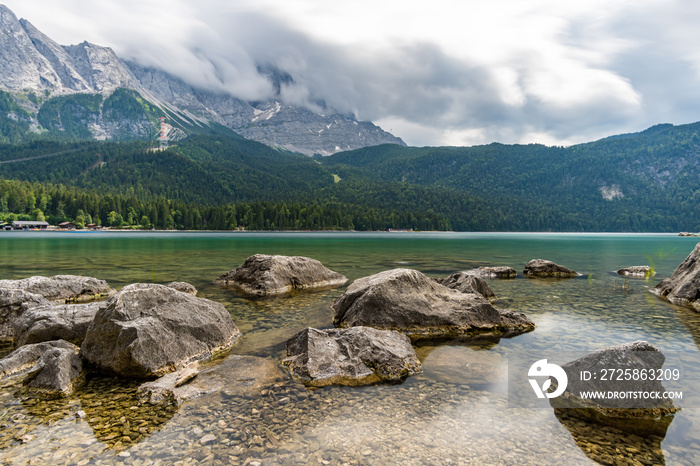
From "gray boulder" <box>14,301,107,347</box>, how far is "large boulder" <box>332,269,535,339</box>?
335 inches

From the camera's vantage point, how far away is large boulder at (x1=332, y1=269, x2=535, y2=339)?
42.0 feet

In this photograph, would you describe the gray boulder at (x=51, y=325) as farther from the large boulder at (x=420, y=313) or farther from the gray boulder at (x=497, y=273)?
the gray boulder at (x=497, y=273)

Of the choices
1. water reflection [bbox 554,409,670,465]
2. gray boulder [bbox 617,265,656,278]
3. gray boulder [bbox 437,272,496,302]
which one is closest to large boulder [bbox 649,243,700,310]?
gray boulder [bbox 617,265,656,278]

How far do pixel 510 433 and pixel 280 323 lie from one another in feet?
30.8

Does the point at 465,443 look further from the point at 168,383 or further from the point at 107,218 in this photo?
the point at 107,218

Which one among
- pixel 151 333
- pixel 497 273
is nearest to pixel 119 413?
pixel 151 333

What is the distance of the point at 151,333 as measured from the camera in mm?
9055

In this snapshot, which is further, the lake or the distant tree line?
the distant tree line

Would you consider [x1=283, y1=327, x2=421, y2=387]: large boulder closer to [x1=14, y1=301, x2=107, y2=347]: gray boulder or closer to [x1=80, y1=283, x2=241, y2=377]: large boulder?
[x1=80, y1=283, x2=241, y2=377]: large boulder

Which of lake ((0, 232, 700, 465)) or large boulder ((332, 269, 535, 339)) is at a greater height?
large boulder ((332, 269, 535, 339))

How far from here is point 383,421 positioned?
6648 millimetres

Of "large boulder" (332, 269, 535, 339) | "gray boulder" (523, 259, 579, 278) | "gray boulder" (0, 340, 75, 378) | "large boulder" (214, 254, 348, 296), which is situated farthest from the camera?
"gray boulder" (523, 259, 579, 278)

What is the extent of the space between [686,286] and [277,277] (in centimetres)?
2207

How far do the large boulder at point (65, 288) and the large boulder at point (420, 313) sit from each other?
13.4 meters
